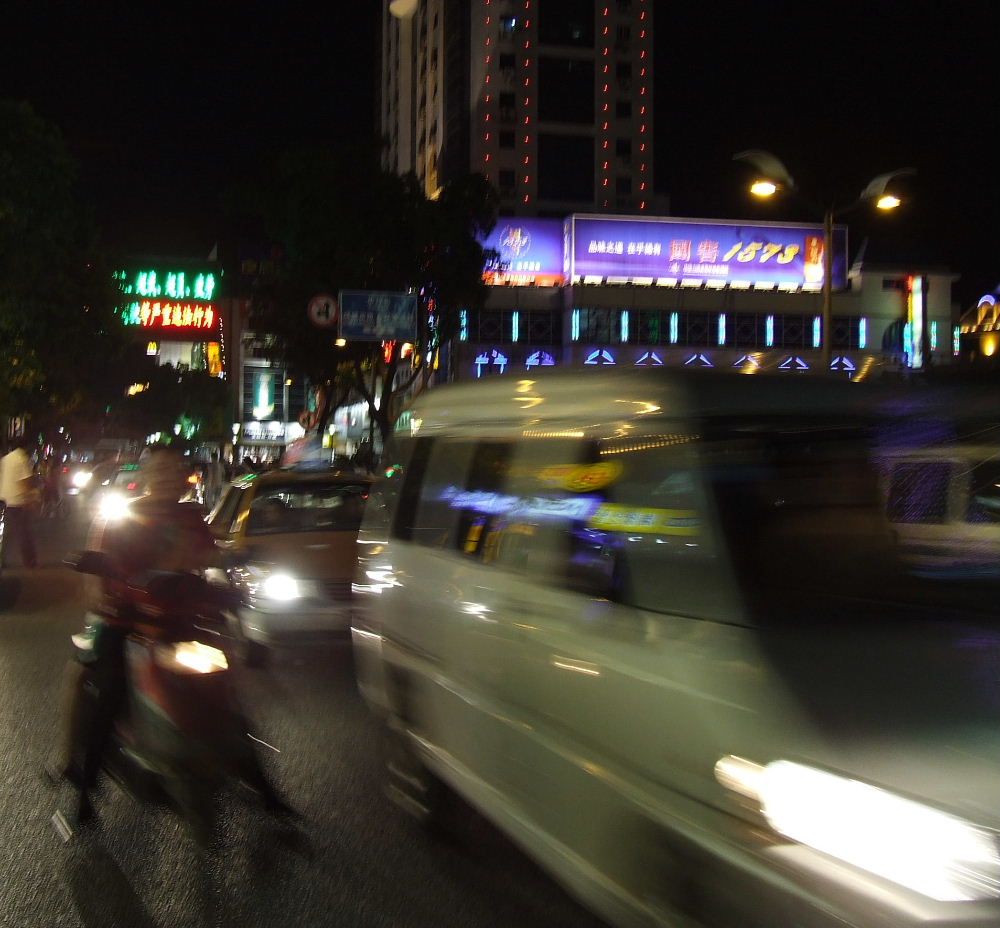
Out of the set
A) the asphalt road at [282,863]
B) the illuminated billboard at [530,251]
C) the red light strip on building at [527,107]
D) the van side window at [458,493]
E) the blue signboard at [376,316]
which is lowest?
the asphalt road at [282,863]

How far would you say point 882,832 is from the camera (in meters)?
2.47

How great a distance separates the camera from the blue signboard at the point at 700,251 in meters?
56.1

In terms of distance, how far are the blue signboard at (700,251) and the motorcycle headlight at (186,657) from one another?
5216cm

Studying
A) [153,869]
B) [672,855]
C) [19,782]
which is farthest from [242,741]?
[672,855]

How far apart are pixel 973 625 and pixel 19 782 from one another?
4857 mm


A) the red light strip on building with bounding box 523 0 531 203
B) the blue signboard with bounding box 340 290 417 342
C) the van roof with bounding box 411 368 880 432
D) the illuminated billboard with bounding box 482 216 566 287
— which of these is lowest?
the van roof with bounding box 411 368 880 432

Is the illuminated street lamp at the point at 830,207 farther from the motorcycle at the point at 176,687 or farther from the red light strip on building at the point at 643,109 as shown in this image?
the red light strip on building at the point at 643,109

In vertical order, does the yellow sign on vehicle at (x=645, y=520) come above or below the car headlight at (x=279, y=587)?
above

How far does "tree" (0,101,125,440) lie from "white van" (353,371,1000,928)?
89.6 ft

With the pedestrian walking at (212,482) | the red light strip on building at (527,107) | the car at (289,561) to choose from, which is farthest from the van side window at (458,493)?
the red light strip on building at (527,107)

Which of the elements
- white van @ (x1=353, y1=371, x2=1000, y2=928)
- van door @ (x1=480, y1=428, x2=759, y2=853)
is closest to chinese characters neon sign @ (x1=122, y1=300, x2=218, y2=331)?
white van @ (x1=353, y1=371, x2=1000, y2=928)

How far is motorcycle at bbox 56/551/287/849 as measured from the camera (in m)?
4.81

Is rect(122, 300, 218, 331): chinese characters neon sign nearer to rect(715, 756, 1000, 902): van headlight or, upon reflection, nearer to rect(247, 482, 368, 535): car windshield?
rect(247, 482, 368, 535): car windshield

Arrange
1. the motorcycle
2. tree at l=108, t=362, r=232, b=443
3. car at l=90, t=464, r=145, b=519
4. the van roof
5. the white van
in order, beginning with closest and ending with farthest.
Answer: the white van
the van roof
the motorcycle
car at l=90, t=464, r=145, b=519
tree at l=108, t=362, r=232, b=443
